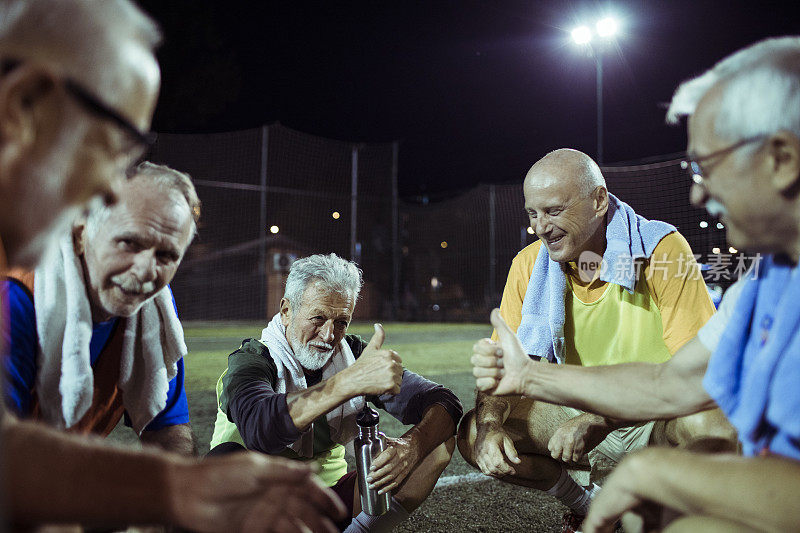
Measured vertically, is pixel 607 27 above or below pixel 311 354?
above

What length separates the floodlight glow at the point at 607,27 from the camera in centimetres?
1650

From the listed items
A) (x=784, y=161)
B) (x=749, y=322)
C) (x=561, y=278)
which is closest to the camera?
(x=784, y=161)

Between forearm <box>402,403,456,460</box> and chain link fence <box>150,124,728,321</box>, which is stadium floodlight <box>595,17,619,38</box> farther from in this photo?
forearm <box>402,403,456,460</box>

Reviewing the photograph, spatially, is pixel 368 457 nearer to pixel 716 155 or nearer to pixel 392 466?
pixel 392 466

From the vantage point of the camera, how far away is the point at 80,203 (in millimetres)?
1193

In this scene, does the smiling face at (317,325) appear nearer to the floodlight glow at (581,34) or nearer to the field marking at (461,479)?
the field marking at (461,479)

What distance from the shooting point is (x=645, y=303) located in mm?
3314

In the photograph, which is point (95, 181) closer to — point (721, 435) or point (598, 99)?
point (721, 435)

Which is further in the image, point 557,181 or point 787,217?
point 557,181

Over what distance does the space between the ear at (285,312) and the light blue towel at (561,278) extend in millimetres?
1276

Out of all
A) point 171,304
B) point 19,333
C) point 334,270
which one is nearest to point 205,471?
point 19,333

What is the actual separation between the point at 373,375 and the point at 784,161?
1580 millimetres

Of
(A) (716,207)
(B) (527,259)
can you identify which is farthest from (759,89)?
(B) (527,259)

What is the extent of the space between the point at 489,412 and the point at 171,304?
158cm
